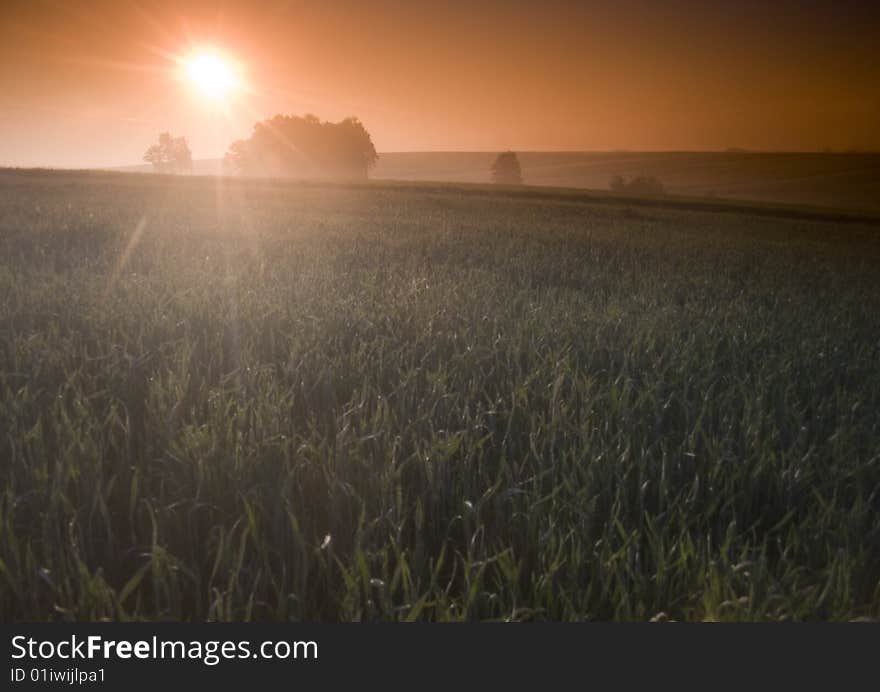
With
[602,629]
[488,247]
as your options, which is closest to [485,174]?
[488,247]

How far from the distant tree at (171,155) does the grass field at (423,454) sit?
111327mm

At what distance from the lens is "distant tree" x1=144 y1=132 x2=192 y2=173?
102m

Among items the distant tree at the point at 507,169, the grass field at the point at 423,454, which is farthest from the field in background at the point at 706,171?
the grass field at the point at 423,454

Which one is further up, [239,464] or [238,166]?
[238,166]

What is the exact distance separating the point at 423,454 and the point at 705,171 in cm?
10799

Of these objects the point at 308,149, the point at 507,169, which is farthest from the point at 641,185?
the point at 308,149

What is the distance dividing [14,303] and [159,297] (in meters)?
0.86

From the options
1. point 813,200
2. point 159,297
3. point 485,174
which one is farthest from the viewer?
point 485,174

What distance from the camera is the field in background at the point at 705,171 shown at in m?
70.1

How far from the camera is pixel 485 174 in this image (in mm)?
128375

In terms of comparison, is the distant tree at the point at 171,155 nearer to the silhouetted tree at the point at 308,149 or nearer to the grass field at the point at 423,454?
the silhouetted tree at the point at 308,149

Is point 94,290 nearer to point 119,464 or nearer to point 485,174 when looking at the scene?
point 119,464

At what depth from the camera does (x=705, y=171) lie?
9619 cm

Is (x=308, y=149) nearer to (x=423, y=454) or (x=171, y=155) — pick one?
(x=171, y=155)
